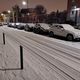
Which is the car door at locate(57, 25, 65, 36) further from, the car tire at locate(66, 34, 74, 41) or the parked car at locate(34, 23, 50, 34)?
the parked car at locate(34, 23, 50, 34)

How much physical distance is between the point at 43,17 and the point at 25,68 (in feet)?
120

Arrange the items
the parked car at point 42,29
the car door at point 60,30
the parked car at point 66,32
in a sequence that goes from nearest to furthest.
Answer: the parked car at point 66,32 < the car door at point 60,30 < the parked car at point 42,29

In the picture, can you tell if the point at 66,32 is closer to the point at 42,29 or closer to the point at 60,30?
the point at 60,30

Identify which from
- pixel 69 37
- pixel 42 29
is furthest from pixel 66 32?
pixel 42 29

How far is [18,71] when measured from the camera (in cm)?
582

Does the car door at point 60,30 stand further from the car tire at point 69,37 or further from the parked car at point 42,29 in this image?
the parked car at point 42,29

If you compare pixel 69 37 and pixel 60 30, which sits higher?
pixel 60 30

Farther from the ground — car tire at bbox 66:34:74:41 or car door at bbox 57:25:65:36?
car door at bbox 57:25:65:36

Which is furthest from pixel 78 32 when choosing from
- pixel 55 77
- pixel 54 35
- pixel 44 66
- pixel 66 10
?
pixel 66 10

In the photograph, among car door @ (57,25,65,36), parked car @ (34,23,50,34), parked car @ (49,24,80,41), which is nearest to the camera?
parked car @ (49,24,80,41)

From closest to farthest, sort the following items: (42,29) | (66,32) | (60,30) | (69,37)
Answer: (69,37)
(66,32)
(60,30)
(42,29)

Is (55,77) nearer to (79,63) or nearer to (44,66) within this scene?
(44,66)

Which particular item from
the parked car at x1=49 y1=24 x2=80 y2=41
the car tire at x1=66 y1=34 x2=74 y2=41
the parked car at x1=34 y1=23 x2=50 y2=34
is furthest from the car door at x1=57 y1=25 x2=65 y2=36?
the parked car at x1=34 y1=23 x2=50 y2=34

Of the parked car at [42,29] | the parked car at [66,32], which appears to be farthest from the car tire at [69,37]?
the parked car at [42,29]
